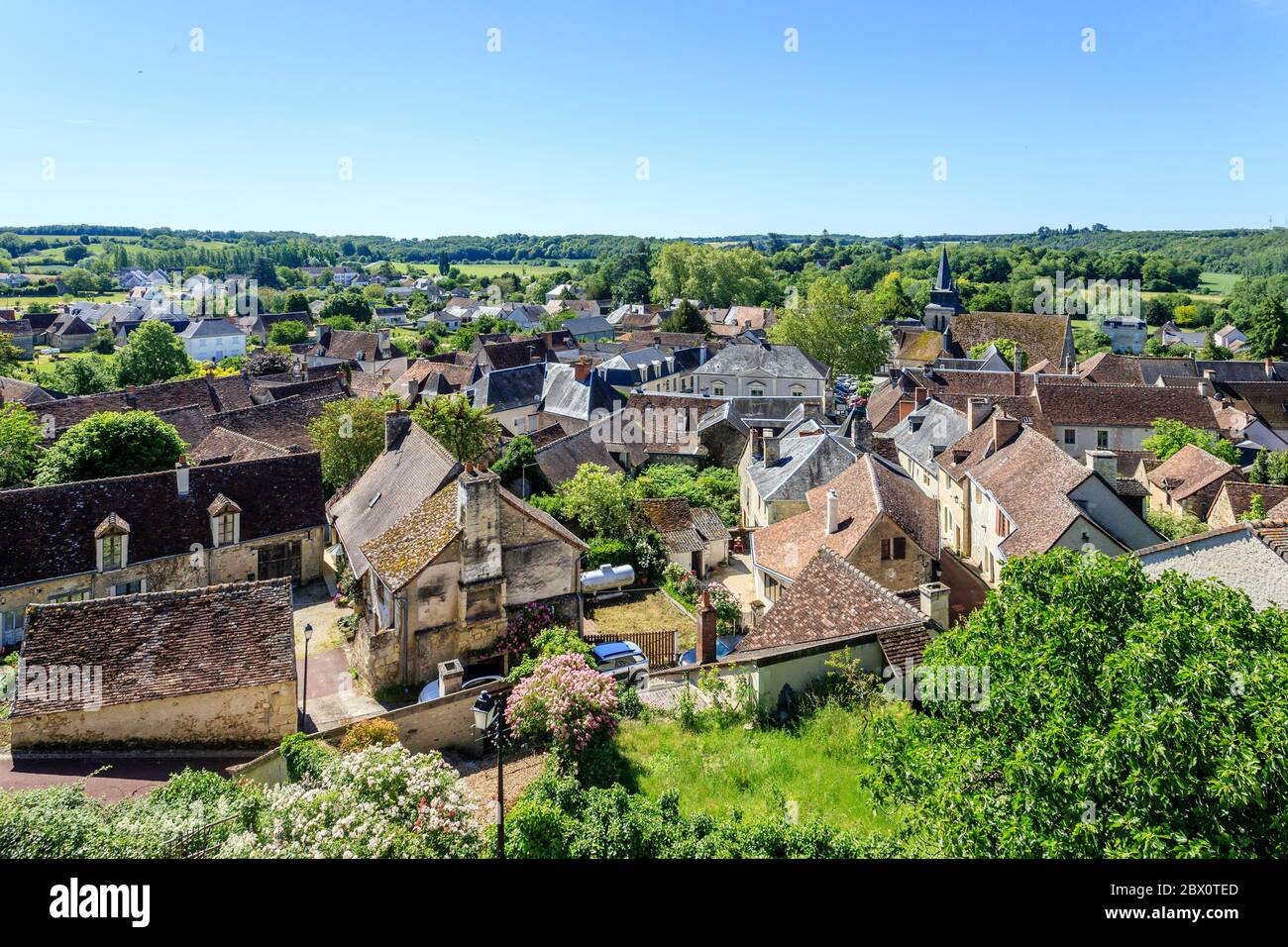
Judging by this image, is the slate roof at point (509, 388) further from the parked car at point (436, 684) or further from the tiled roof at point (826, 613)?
the tiled roof at point (826, 613)

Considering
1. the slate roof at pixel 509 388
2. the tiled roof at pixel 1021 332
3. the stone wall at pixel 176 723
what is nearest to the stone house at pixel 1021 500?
the stone wall at pixel 176 723

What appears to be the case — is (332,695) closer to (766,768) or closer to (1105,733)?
(766,768)

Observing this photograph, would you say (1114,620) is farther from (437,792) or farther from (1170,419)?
(1170,419)

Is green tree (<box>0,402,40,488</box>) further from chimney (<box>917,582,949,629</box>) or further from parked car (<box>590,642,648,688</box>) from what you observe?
chimney (<box>917,582,949,629</box>)

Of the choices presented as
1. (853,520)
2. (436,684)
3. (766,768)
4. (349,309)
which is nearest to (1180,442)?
(853,520)

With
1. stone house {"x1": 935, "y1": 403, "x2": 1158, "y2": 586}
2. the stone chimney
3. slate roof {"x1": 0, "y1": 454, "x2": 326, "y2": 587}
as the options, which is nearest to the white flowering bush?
the stone chimney
